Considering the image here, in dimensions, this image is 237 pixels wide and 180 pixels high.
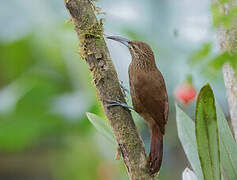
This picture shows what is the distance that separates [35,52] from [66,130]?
0.90 metres

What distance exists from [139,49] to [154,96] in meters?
0.32

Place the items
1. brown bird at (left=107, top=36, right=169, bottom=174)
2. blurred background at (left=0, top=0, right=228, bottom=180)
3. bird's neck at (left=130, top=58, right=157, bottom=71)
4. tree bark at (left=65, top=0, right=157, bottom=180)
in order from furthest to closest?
blurred background at (left=0, top=0, right=228, bottom=180), bird's neck at (left=130, top=58, right=157, bottom=71), brown bird at (left=107, top=36, right=169, bottom=174), tree bark at (left=65, top=0, right=157, bottom=180)

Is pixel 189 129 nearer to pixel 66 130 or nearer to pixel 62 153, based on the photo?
pixel 66 130

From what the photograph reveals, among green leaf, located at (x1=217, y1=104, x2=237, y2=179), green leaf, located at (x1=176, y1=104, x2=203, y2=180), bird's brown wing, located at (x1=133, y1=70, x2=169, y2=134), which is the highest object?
bird's brown wing, located at (x1=133, y1=70, x2=169, y2=134)

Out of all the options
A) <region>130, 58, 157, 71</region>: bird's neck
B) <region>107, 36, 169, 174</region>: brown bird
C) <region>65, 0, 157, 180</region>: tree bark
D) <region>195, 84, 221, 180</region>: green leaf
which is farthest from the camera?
<region>130, 58, 157, 71</region>: bird's neck

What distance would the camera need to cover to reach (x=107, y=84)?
1.49m

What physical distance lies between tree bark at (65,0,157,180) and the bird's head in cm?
41

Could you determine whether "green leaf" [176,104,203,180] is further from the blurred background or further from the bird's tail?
the blurred background

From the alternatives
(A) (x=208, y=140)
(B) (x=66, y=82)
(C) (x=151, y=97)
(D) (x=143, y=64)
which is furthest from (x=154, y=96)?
(B) (x=66, y=82)

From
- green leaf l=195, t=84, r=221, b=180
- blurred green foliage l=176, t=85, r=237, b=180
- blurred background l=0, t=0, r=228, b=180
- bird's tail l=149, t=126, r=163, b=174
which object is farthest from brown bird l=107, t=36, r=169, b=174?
blurred background l=0, t=0, r=228, b=180

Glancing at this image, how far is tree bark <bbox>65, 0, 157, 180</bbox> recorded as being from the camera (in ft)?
4.75

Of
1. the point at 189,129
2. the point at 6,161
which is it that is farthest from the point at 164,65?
the point at 189,129

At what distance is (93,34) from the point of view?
1.51 metres

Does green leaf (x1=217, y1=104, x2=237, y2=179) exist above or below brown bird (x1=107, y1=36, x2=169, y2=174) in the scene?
below
